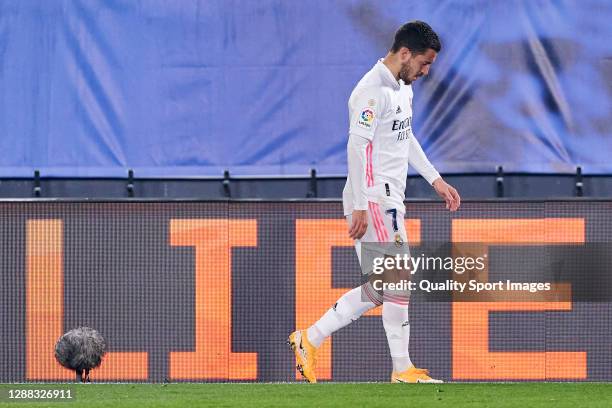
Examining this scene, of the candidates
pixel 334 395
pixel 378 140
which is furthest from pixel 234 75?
pixel 334 395

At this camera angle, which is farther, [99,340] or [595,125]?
[595,125]

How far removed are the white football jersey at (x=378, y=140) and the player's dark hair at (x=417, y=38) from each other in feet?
0.67

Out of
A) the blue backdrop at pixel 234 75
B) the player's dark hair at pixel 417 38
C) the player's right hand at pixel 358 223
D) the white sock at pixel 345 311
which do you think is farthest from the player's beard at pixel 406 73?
the blue backdrop at pixel 234 75

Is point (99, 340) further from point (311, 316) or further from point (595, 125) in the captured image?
point (595, 125)

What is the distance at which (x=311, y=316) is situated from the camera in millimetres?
10961

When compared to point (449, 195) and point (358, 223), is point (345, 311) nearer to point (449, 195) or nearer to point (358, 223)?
point (358, 223)

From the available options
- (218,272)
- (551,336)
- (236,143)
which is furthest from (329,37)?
(551,336)

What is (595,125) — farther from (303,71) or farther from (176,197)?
(176,197)

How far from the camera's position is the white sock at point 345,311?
31.2 feet

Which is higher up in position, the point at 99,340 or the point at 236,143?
the point at 236,143

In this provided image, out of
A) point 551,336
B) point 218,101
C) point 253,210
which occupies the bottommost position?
point 551,336

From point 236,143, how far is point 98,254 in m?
1.41

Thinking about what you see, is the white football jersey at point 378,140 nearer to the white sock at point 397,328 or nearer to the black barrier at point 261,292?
the white sock at point 397,328

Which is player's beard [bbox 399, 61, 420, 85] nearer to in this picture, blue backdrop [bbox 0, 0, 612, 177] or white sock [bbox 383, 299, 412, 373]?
white sock [bbox 383, 299, 412, 373]
